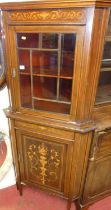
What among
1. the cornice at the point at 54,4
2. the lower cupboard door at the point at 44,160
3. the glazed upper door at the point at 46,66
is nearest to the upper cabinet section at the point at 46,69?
the glazed upper door at the point at 46,66

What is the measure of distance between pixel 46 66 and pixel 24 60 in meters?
0.15

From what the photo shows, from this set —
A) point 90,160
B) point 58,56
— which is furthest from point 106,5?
point 90,160

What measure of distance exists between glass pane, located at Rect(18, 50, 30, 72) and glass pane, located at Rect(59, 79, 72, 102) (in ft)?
0.82

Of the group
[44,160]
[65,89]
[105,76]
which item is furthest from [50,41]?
[44,160]

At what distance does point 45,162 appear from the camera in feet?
4.78

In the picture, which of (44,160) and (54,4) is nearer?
(54,4)

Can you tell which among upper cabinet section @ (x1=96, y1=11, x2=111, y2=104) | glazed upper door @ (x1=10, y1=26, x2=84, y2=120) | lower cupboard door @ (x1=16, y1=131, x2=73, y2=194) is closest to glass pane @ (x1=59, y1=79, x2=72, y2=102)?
glazed upper door @ (x1=10, y1=26, x2=84, y2=120)

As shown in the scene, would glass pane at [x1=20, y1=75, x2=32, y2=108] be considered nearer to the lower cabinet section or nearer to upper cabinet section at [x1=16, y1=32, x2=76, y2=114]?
upper cabinet section at [x1=16, y1=32, x2=76, y2=114]

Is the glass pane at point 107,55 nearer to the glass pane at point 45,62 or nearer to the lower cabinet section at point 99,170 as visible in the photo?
the glass pane at point 45,62

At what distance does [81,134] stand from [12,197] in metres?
1.10

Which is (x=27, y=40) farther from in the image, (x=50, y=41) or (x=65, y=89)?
(x=65, y=89)

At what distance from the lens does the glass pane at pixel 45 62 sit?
110 centimetres

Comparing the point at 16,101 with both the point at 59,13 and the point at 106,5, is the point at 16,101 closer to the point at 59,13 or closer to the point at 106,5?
the point at 59,13

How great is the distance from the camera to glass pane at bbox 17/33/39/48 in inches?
42.1
